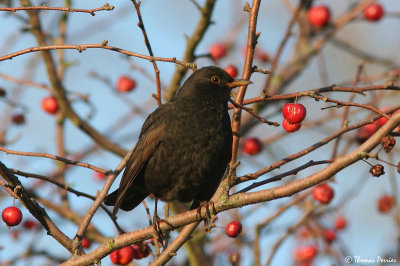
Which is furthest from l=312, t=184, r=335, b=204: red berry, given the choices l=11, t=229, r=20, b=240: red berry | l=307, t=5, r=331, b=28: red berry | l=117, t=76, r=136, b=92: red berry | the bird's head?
l=11, t=229, r=20, b=240: red berry

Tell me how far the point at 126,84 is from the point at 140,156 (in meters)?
2.15

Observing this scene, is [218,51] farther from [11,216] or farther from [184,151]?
[11,216]

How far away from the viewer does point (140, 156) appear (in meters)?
4.27

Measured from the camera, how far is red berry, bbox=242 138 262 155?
5555mm

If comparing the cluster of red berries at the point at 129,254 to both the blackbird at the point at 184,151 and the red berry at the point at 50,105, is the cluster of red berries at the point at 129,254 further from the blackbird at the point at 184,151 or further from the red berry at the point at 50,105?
the red berry at the point at 50,105

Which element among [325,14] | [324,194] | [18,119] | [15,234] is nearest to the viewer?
[324,194]

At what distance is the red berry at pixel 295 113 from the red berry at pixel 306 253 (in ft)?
9.48

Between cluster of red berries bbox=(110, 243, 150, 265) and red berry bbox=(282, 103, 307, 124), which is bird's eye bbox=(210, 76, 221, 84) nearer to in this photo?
red berry bbox=(282, 103, 307, 124)

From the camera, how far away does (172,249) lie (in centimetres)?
340

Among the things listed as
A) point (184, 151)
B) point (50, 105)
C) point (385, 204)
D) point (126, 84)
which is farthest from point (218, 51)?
point (184, 151)

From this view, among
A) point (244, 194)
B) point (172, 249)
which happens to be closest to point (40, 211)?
point (172, 249)

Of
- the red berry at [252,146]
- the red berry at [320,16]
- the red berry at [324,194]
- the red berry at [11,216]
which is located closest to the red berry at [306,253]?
the red berry at [252,146]

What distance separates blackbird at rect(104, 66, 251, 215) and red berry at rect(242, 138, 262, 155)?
1.12 metres

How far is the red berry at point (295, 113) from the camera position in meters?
3.36
